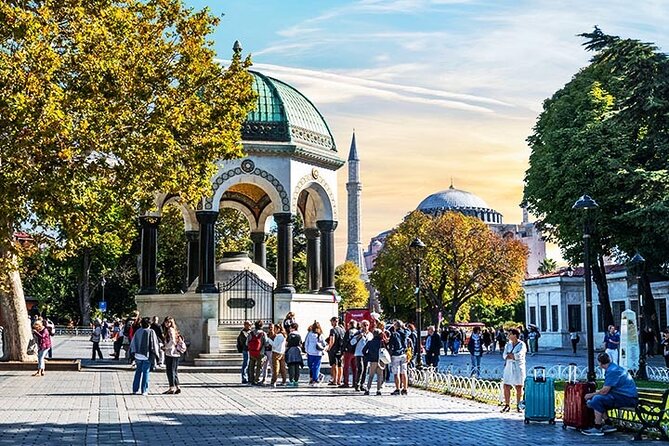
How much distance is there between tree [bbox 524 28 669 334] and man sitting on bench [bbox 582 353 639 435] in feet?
26.3

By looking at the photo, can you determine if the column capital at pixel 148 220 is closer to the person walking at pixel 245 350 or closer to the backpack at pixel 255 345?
the person walking at pixel 245 350

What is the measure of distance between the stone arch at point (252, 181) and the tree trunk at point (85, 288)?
1536 inches

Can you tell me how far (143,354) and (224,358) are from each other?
9.76 meters

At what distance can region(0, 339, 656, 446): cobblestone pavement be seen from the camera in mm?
13484

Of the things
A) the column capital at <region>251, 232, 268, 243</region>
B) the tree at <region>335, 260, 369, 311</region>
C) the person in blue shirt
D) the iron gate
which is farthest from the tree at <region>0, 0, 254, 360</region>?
the tree at <region>335, 260, 369, 311</region>

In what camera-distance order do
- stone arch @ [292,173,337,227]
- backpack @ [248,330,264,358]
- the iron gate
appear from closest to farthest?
backpack @ [248,330,264,358]
the iron gate
stone arch @ [292,173,337,227]

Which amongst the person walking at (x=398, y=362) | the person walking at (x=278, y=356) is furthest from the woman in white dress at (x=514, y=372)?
the person walking at (x=278, y=356)

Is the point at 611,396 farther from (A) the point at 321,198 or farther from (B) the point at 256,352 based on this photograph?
(A) the point at 321,198

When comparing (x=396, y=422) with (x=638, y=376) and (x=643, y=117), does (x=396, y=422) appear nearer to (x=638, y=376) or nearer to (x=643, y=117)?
(x=643, y=117)

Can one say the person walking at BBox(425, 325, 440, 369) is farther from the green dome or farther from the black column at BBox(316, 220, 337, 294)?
the green dome

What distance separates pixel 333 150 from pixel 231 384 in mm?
12587

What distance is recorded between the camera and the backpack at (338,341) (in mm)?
24094

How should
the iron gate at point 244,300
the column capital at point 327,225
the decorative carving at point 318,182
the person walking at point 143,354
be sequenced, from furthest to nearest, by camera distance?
the column capital at point 327,225 → the decorative carving at point 318,182 → the iron gate at point 244,300 → the person walking at point 143,354

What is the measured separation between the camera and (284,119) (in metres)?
32.3
